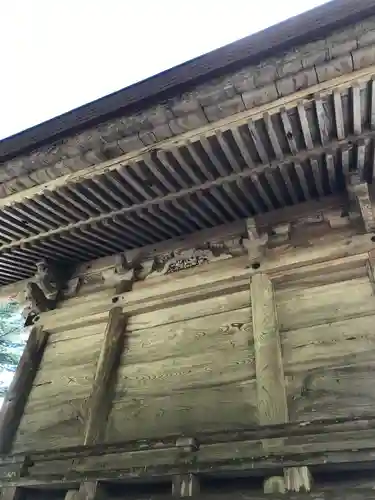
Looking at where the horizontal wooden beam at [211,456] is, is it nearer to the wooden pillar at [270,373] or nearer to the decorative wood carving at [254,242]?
the wooden pillar at [270,373]

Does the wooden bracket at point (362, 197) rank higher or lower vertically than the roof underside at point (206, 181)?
lower

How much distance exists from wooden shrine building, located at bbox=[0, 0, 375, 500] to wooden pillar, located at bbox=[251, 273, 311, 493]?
1 centimetres

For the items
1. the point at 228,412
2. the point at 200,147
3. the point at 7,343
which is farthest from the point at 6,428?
the point at 7,343

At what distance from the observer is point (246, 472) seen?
7.50 feet

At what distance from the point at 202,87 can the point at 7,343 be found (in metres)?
10.6

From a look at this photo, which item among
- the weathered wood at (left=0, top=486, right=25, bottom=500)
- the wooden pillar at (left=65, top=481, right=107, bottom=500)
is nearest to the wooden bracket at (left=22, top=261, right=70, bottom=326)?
the weathered wood at (left=0, top=486, right=25, bottom=500)

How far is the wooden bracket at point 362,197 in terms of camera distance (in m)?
2.81

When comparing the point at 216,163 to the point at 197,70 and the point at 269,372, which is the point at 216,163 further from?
the point at 269,372

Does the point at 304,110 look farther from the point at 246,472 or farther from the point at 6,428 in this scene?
the point at 6,428

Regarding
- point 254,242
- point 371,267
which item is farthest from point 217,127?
point 371,267

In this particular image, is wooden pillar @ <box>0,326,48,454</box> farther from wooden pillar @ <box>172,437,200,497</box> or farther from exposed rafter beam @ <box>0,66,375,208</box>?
wooden pillar @ <box>172,437,200,497</box>

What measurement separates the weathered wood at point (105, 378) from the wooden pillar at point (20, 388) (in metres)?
0.79

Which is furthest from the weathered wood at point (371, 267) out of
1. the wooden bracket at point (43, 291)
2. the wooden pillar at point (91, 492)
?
the wooden bracket at point (43, 291)

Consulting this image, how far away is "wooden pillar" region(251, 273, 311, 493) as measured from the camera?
2.17 meters
